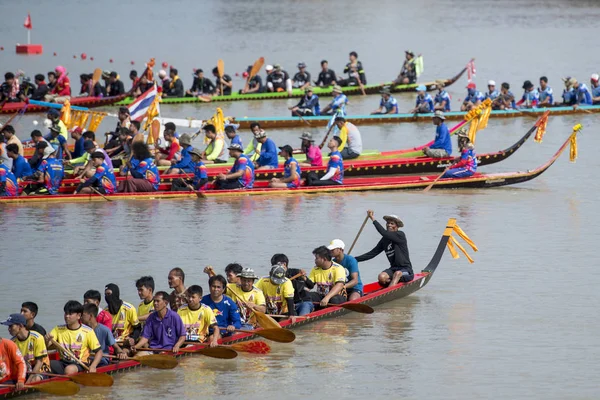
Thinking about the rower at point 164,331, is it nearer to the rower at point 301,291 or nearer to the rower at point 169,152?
the rower at point 301,291

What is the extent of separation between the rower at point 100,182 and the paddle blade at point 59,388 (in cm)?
1032

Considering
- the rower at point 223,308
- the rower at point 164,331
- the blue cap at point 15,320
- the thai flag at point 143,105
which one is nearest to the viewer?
the blue cap at point 15,320

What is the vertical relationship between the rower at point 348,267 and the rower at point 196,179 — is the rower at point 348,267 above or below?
below

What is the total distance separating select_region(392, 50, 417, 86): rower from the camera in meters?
38.9

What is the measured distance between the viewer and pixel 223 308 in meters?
14.3

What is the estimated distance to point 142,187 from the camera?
2289cm

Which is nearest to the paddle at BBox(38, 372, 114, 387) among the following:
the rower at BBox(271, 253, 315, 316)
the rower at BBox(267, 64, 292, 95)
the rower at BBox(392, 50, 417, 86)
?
the rower at BBox(271, 253, 315, 316)

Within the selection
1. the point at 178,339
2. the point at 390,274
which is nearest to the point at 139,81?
the point at 390,274

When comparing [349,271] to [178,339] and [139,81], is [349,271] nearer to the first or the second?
[178,339]

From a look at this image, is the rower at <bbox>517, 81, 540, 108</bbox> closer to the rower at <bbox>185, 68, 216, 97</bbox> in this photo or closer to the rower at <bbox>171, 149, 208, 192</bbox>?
the rower at <bbox>185, 68, 216, 97</bbox>

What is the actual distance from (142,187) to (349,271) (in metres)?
7.92

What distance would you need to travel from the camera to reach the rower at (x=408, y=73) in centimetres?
3894

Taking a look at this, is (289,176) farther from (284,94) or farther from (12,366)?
(284,94)

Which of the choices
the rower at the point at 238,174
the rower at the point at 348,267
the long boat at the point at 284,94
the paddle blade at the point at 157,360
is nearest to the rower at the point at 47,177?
the rower at the point at 238,174
